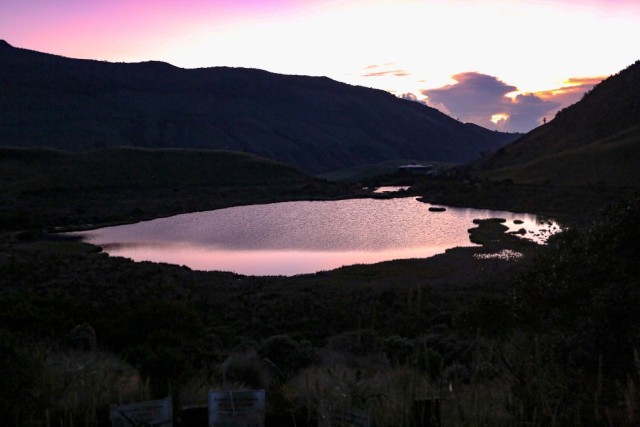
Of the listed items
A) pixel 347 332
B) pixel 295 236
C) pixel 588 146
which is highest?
pixel 588 146

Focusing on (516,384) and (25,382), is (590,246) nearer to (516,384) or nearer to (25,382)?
(516,384)

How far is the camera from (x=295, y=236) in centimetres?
5525

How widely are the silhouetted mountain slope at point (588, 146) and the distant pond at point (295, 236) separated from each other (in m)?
21.8

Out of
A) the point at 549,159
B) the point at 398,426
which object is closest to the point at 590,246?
the point at 398,426

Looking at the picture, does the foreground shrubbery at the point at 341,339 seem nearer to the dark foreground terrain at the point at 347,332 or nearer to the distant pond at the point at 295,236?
the dark foreground terrain at the point at 347,332

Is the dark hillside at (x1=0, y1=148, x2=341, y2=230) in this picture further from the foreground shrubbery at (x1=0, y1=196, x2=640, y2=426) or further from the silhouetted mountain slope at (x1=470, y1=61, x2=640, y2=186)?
the silhouetted mountain slope at (x1=470, y1=61, x2=640, y2=186)

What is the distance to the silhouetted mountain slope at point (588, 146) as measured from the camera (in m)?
86.1

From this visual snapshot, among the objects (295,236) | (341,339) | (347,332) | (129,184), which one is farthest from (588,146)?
(341,339)

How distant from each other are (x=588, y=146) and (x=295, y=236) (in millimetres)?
67498

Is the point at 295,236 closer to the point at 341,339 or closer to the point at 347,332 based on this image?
the point at 347,332

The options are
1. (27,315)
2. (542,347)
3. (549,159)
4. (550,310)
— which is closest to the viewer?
(542,347)

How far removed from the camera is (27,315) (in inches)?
731

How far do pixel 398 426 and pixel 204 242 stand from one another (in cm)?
4785

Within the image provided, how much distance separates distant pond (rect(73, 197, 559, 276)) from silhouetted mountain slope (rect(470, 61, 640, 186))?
2178 centimetres
